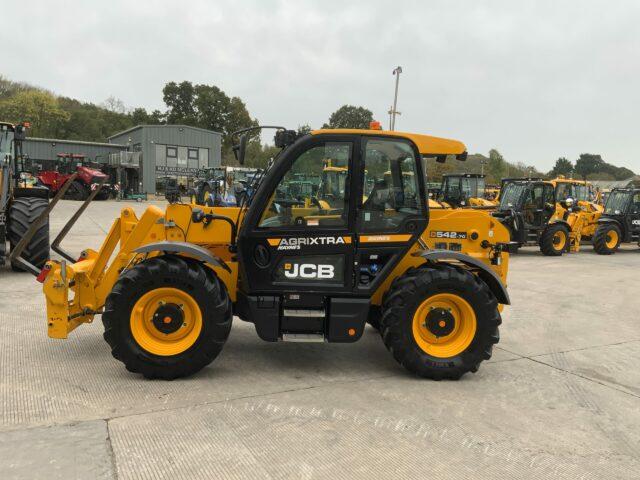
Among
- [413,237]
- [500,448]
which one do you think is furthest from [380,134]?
[500,448]

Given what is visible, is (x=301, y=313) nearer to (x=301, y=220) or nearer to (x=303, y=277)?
(x=303, y=277)

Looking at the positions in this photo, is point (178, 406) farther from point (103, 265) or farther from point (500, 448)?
point (500, 448)

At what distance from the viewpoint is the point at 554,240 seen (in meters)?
14.3

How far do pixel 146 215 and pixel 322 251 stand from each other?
1.63 m

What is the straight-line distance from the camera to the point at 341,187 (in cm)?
422

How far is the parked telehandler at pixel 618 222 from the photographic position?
584 inches

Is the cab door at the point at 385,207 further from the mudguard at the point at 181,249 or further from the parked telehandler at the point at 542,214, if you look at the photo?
the parked telehandler at the point at 542,214

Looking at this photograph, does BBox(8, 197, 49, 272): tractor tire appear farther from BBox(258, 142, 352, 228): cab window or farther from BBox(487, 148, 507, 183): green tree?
BBox(487, 148, 507, 183): green tree

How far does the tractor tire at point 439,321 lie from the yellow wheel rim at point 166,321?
1610 mm

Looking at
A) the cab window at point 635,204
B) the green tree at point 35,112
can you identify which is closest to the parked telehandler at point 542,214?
the cab window at point 635,204

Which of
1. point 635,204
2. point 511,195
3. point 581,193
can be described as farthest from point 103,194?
point 635,204

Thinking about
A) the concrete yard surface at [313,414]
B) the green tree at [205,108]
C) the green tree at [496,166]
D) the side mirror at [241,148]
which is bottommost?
the concrete yard surface at [313,414]

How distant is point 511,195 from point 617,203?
12.5 feet

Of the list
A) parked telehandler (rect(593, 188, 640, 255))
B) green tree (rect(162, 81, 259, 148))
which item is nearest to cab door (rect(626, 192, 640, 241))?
parked telehandler (rect(593, 188, 640, 255))
